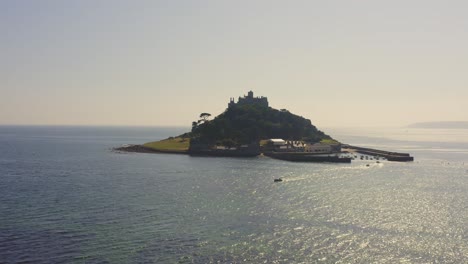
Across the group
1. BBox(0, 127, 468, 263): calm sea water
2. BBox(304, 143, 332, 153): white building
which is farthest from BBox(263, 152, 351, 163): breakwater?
BBox(0, 127, 468, 263): calm sea water

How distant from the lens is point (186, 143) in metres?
194

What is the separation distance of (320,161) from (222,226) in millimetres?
93950

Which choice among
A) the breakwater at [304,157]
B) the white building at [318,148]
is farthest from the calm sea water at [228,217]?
the white building at [318,148]

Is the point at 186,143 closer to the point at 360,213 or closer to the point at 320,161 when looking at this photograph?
the point at 320,161

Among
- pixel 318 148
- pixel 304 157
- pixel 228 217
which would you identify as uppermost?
pixel 318 148

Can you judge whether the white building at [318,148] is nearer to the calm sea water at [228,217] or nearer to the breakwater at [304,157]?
the breakwater at [304,157]

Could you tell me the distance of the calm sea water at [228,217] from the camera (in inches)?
1756

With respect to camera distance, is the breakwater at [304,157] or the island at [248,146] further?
the island at [248,146]

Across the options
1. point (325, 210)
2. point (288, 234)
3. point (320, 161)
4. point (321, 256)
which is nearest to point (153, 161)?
point (320, 161)

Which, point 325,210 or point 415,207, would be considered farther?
point 415,207

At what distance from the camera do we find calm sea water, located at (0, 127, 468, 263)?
44.6 meters

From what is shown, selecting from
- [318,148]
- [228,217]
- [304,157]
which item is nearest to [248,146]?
[304,157]

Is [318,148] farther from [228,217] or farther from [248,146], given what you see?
[228,217]

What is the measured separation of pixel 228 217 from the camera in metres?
60.6
